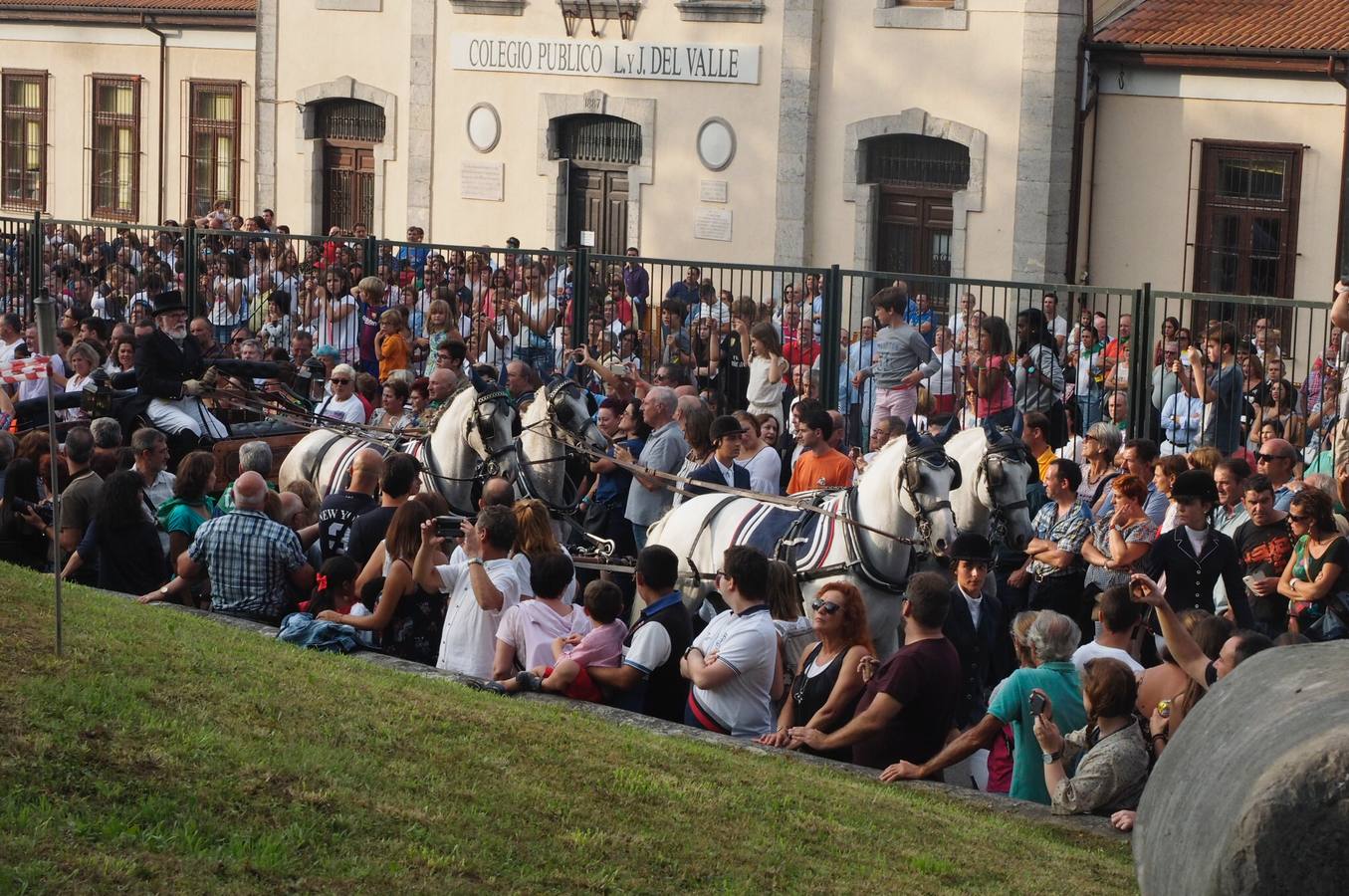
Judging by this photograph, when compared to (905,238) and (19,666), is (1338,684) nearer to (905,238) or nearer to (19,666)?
(19,666)

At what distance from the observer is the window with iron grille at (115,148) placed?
35.4m

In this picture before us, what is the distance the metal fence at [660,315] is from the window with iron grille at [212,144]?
422 inches

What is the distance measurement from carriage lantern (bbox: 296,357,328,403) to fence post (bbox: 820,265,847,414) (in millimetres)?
4446

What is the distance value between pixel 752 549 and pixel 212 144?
88.0 feet

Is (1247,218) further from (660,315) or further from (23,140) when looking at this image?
(23,140)

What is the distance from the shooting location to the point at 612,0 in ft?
91.8

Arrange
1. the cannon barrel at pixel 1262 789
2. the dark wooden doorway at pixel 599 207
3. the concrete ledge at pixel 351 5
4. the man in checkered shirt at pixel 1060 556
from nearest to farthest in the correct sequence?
the cannon barrel at pixel 1262 789
the man in checkered shirt at pixel 1060 556
the dark wooden doorway at pixel 599 207
the concrete ledge at pixel 351 5

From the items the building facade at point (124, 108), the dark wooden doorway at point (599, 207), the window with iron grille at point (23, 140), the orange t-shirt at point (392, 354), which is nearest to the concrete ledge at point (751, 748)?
the orange t-shirt at point (392, 354)

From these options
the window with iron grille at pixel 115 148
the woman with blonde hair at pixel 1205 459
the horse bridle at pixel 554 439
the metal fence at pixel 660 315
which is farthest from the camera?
the window with iron grille at pixel 115 148

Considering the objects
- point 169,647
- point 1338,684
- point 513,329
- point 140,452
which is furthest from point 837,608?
point 513,329

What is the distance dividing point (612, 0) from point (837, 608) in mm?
20282

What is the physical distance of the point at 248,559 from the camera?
1089cm

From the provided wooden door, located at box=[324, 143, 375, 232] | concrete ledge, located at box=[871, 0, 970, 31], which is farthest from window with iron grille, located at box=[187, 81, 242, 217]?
concrete ledge, located at box=[871, 0, 970, 31]

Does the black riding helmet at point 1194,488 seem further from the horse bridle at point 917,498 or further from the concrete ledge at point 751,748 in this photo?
the concrete ledge at point 751,748
